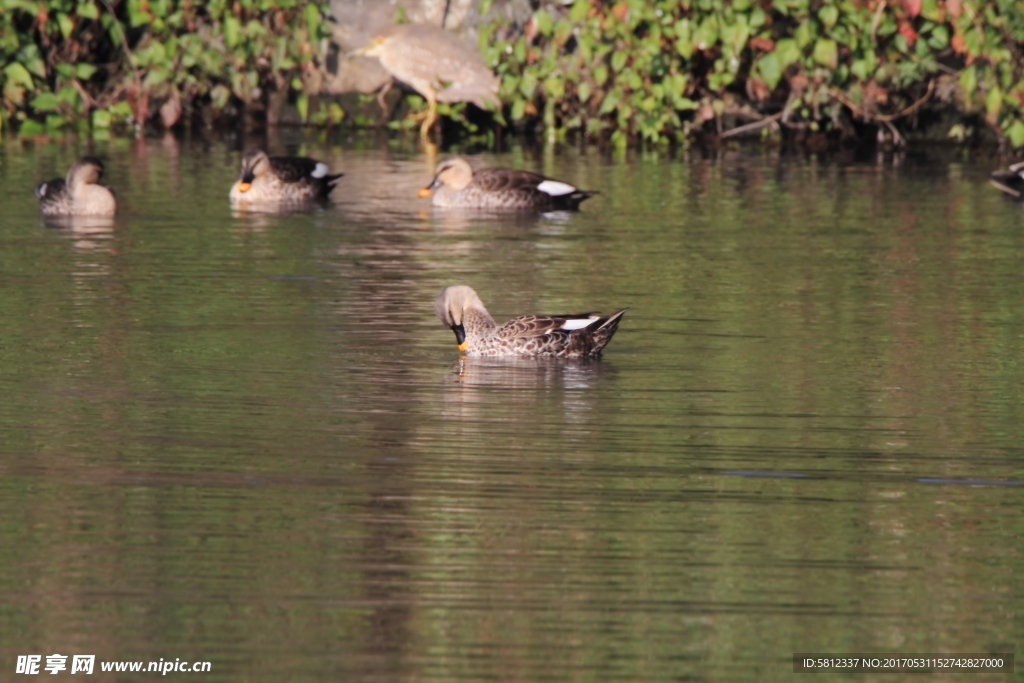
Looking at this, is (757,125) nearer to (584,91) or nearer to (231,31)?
(584,91)

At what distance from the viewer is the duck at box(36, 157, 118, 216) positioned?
48.3 ft

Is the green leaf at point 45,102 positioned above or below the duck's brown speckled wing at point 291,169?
above

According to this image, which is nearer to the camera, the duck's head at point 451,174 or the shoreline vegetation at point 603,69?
the duck's head at point 451,174

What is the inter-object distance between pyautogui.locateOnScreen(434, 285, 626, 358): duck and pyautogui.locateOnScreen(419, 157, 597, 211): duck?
6376 mm

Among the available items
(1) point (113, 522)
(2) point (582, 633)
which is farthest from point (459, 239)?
(2) point (582, 633)

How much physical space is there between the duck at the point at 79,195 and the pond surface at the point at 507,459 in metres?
1.14

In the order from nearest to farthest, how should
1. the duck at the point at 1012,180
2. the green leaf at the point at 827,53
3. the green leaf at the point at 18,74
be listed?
the duck at the point at 1012,180, the green leaf at the point at 827,53, the green leaf at the point at 18,74

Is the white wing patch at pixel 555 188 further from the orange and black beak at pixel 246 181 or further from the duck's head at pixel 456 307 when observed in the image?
the duck's head at pixel 456 307

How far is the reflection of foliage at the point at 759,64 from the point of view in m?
20.2

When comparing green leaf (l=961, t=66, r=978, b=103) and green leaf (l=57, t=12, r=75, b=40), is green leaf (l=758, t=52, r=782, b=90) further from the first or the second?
green leaf (l=57, t=12, r=75, b=40)

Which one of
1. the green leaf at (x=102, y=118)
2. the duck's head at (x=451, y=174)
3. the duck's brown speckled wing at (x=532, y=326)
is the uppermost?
the green leaf at (x=102, y=118)

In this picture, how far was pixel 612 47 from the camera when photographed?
21.4 metres

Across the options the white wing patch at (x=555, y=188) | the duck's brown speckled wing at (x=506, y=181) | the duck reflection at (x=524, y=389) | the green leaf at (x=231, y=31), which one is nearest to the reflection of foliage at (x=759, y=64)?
the green leaf at (x=231, y=31)

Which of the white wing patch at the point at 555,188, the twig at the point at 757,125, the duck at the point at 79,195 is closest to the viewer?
the duck at the point at 79,195
